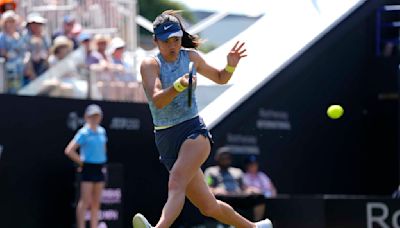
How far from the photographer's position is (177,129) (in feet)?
26.7

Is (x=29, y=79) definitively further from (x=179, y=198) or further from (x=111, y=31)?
(x=179, y=198)

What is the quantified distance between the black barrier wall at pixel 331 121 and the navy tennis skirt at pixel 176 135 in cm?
677

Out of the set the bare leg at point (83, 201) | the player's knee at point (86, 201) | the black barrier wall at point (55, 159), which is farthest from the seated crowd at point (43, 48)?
the player's knee at point (86, 201)

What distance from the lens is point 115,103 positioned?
1616 cm

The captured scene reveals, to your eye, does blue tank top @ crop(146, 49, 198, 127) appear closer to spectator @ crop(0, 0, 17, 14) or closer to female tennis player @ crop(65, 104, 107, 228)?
spectator @ crop(0, 0, 17, 14)

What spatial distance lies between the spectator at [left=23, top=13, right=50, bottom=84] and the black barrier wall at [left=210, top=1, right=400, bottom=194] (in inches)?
103

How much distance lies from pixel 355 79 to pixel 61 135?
15.1 ft

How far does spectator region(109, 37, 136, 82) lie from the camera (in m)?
16.2

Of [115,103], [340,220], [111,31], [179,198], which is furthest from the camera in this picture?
[111,31]

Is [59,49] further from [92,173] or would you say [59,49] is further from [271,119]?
[271,119]

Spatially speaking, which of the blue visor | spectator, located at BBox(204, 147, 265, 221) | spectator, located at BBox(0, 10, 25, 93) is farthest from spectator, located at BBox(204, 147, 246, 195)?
the blue visor

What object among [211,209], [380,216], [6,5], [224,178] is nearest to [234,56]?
[211,209]

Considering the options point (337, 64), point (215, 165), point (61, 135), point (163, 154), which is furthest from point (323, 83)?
point (163, 154)

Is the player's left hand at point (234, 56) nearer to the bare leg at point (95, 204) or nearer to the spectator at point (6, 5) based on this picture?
the spectator at point (6, 5)
